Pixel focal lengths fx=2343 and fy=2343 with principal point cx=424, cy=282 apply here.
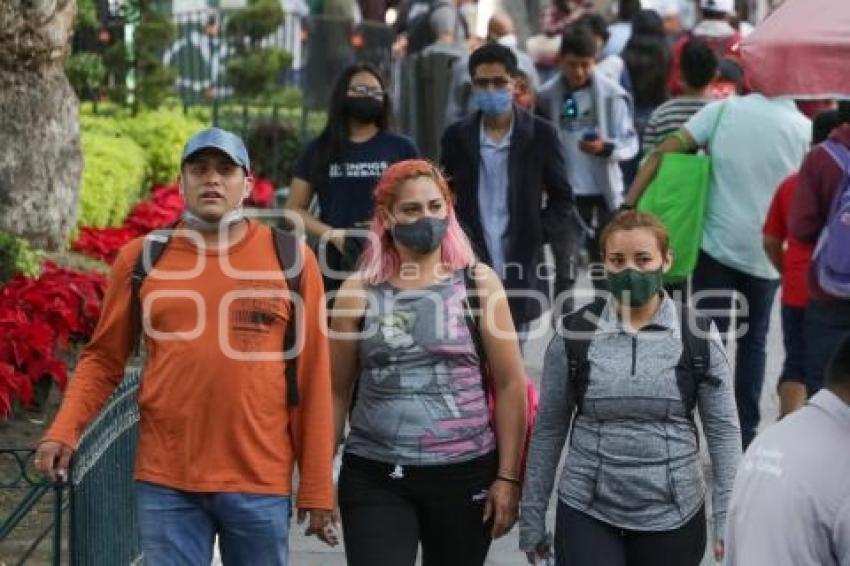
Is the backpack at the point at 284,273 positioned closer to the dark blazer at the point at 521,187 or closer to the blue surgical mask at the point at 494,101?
the dark blazer at the point at 521,187

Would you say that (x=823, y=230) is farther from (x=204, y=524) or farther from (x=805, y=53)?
(x=204, y=524)

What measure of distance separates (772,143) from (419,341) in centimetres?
422

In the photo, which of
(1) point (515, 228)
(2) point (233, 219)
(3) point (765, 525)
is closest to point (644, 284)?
(2) point (233, 219)

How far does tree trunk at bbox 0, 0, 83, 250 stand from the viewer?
12227mm

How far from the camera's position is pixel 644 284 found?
679 cm

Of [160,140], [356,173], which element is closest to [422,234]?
[356,173]

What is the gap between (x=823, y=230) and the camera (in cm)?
926

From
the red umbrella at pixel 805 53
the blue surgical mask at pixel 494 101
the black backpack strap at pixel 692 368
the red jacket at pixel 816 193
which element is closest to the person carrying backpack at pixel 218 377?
the black backpack strap at pixel 692 368

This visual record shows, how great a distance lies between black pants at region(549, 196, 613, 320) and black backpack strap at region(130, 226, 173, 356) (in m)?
4.94

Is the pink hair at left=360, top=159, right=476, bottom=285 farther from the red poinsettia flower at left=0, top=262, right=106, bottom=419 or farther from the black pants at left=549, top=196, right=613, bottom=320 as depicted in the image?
the black pants at left=549, top=196, right=613, bottom=320

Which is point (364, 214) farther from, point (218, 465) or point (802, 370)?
point (218, 465)

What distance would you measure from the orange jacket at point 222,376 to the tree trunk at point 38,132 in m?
5.80

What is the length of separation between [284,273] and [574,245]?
6133 mm

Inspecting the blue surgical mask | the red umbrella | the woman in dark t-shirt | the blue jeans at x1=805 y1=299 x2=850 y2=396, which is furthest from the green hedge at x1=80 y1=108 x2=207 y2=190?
the red umbrella
